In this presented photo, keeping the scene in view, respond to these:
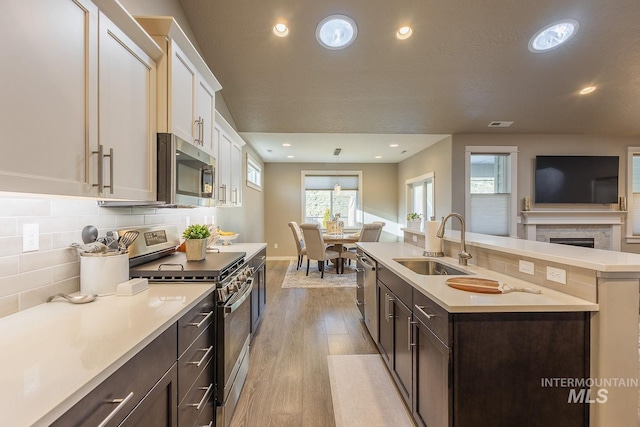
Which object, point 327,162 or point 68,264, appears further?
point 327,162

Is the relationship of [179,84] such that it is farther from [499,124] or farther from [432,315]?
[499,124]

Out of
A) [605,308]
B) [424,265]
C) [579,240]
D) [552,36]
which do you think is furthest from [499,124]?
[605,308]

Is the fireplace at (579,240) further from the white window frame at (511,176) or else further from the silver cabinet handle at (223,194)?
the silver cabinet handle at (223,194)

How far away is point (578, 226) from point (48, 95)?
6.88 metres

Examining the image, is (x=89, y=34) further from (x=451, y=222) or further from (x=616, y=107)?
(x=616, y=107)

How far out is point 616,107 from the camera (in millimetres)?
4363

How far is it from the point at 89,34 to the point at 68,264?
3.32ft

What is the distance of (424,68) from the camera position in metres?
3.52

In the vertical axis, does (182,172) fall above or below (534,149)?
below

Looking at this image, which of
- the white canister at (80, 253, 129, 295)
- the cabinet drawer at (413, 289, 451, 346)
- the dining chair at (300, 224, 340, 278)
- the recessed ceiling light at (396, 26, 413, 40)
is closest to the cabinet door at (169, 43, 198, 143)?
the white canister at (80, 253, 129, 295)

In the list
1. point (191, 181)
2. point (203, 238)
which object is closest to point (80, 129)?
point (191, 181)

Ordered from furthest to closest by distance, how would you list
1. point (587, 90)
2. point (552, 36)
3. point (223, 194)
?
point (587, 90) < point (552, 36) < point (223, 194)

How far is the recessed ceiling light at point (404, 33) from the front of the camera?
303 cm

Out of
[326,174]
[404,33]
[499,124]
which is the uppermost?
[404,33]
